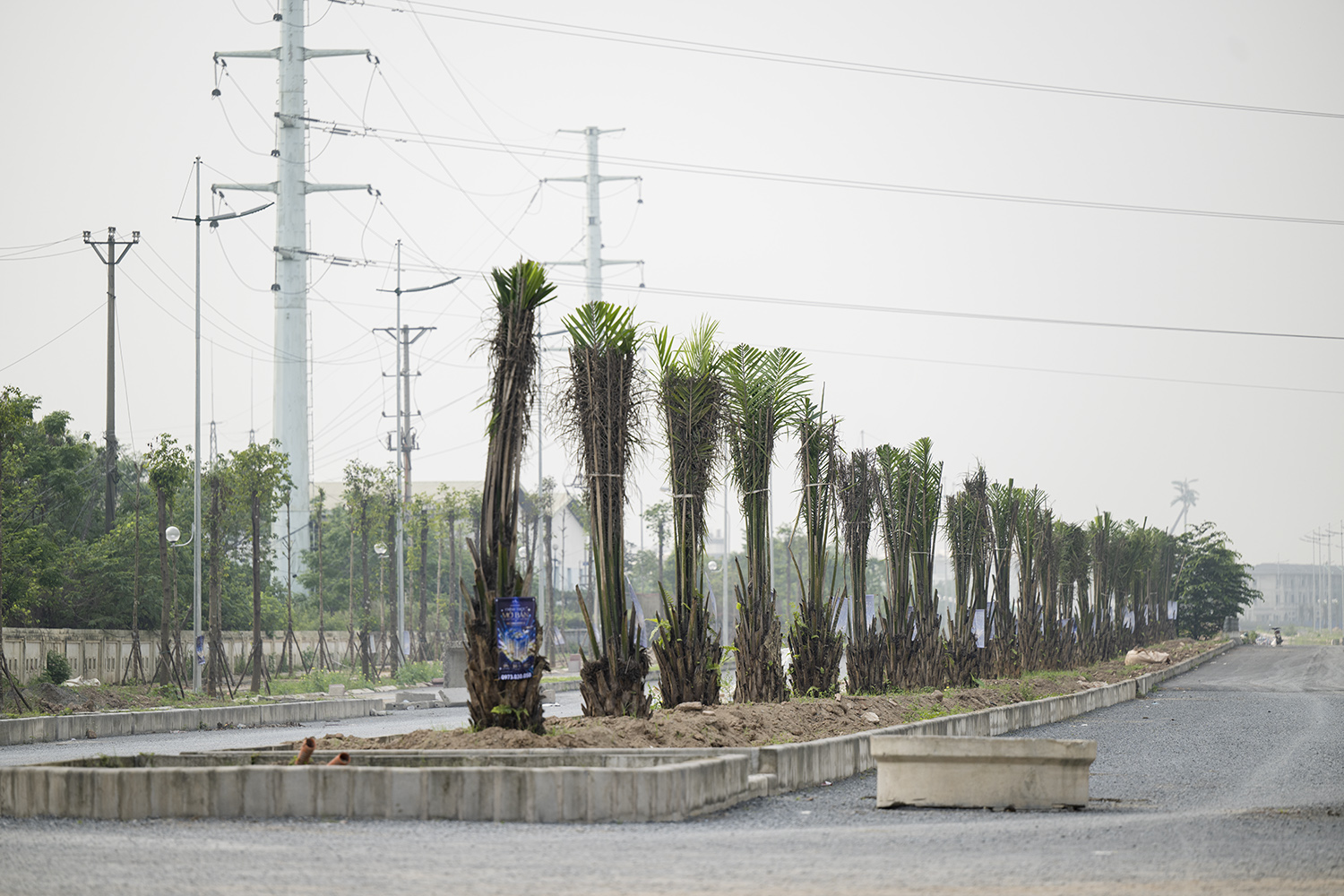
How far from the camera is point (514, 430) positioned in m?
14.4

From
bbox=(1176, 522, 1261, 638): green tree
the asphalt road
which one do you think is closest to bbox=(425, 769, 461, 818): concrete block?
the asphalt road

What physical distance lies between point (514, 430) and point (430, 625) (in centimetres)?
7154

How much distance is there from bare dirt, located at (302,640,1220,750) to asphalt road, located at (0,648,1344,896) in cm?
129

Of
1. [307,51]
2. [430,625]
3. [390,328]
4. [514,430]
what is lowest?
[430,625]

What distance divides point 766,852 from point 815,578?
11.9 m

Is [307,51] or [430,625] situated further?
[430,625]

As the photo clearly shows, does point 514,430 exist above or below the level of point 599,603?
above

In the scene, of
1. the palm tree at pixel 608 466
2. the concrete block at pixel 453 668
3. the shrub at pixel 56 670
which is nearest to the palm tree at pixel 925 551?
the palm tree at pixel 608 466

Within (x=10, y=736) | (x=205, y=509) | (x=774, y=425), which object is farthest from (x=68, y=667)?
(x=774, y=425)

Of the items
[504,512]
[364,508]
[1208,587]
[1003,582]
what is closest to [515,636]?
[504,512]

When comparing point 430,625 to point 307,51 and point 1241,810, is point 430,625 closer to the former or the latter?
point 307,51

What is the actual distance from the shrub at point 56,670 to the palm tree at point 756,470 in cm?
1999

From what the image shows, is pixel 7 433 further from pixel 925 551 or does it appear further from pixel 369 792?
pixel 369 792

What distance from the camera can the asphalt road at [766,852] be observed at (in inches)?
324
